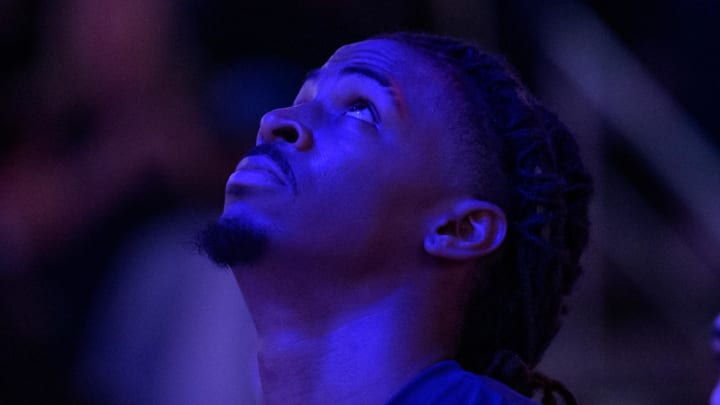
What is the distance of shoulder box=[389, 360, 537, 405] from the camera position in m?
1.74

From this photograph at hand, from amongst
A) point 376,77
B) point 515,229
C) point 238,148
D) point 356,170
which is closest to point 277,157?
point 356,170

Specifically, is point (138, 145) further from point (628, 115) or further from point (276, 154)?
point (628, 115)

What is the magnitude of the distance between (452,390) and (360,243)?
1.01 feet

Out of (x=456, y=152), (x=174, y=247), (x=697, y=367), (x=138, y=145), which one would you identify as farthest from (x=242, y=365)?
(x=697, y=367)

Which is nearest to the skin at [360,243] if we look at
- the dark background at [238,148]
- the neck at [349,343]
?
the neck at [349,343]

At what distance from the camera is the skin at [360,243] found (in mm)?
1810

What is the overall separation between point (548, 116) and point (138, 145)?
4.94 ft

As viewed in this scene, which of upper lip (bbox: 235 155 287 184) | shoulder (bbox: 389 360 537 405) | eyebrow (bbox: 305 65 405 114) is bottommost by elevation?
shoulder (bbox: 389 360 537 405)

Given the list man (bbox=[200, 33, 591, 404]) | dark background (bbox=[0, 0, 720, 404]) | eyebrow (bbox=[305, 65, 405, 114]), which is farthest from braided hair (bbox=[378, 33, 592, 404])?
dark background (bbox=[0, 0, 720, 404])

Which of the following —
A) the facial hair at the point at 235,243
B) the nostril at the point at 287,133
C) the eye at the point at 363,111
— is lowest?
the facial hair at the point at 235,243

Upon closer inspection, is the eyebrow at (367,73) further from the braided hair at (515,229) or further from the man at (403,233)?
→ the braided hair at (515,229)

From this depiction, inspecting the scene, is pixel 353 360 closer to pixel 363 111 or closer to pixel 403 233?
pixel 403 233

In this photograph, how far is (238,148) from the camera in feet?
10.6

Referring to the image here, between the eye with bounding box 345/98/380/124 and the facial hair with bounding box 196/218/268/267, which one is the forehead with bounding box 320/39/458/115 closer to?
the eye with bounding box 345/98/380/124
